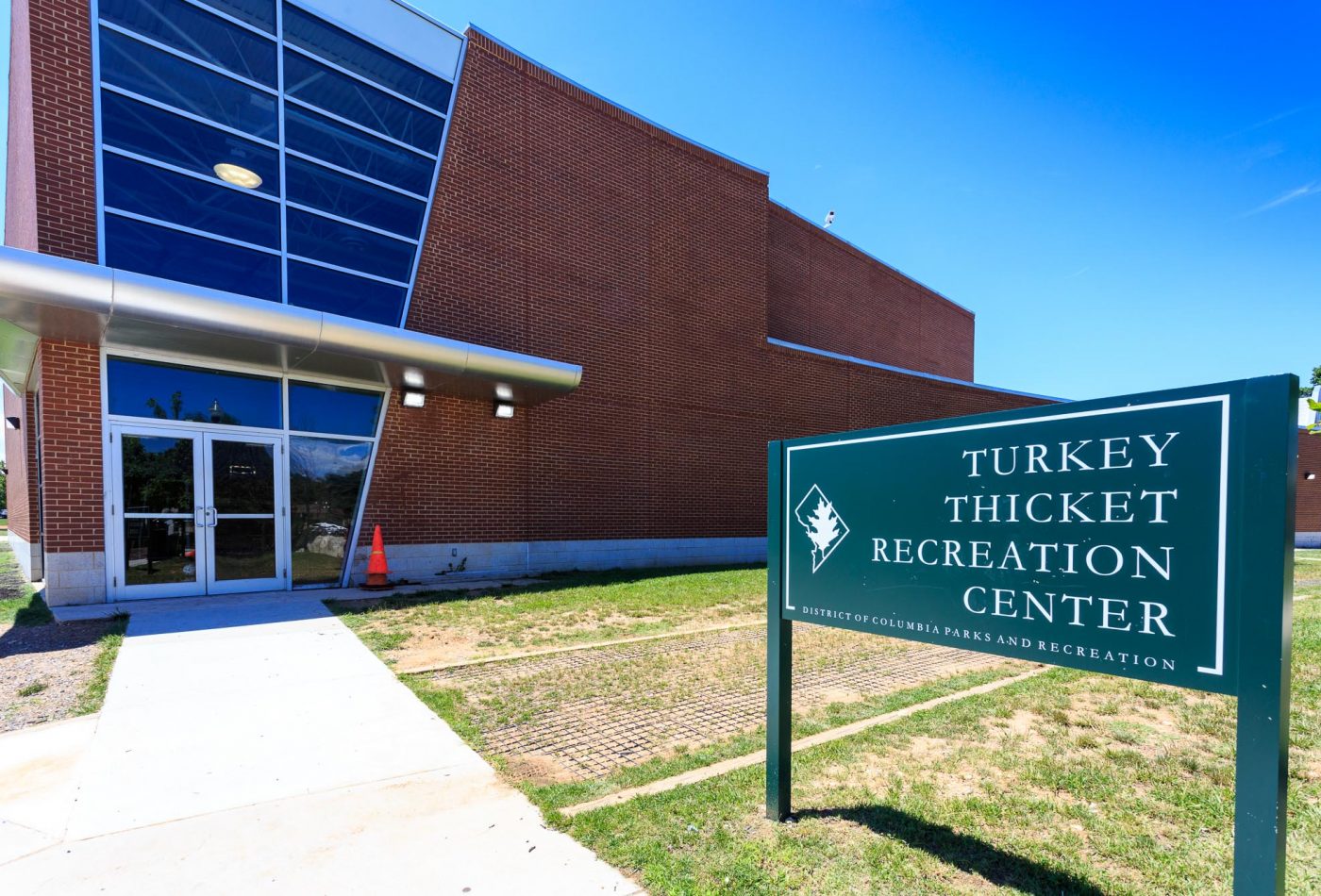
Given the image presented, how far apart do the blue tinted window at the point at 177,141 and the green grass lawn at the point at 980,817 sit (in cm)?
1060

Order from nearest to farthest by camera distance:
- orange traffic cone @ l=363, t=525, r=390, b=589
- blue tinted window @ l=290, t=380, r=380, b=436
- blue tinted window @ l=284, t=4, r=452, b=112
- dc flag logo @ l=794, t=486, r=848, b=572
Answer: dc flag logo @ l=794, t=486, r=848, b=572 < blue tinted window @ l=290, t=380, r=380, b=436 < orange traffic cone @ l=363, t=525, r=390, b=589 < blue tinted window @ l=284, t=4, r=452, b=112

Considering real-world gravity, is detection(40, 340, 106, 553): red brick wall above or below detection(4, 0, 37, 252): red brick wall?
below

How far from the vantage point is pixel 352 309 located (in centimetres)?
1063

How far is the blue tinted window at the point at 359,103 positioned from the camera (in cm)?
1044

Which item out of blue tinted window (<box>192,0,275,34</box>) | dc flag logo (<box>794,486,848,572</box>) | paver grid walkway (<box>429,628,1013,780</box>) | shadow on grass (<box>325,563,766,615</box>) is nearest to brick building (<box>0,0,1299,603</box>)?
blue tinted window (<box>192,0,275,34</box>)

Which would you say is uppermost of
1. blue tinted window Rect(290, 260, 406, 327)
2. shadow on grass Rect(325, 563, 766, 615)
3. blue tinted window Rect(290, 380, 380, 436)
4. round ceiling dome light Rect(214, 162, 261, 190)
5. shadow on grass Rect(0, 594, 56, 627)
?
round ceiling dome light Rect(214, 162, 261, 190)

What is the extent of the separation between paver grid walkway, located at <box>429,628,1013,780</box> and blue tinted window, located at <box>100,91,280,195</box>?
338 inches

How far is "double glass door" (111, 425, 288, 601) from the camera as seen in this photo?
8.77 m

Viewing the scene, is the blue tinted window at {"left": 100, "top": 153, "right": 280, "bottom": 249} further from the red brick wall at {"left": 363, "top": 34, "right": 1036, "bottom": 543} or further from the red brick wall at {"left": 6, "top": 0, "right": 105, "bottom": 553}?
the red brick wall at {"left": 363, "top": 34, "right": 1036, "bottom": 543}

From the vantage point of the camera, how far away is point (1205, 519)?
6.82ft

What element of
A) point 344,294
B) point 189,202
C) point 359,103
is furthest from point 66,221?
point 359,103

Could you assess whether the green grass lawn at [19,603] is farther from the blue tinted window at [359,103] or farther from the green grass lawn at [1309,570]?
the green grass lawn at [1309,570]

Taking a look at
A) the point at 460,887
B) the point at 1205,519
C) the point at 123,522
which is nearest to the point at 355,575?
the point at 123,522

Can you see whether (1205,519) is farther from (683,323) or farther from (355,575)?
(683,323)
